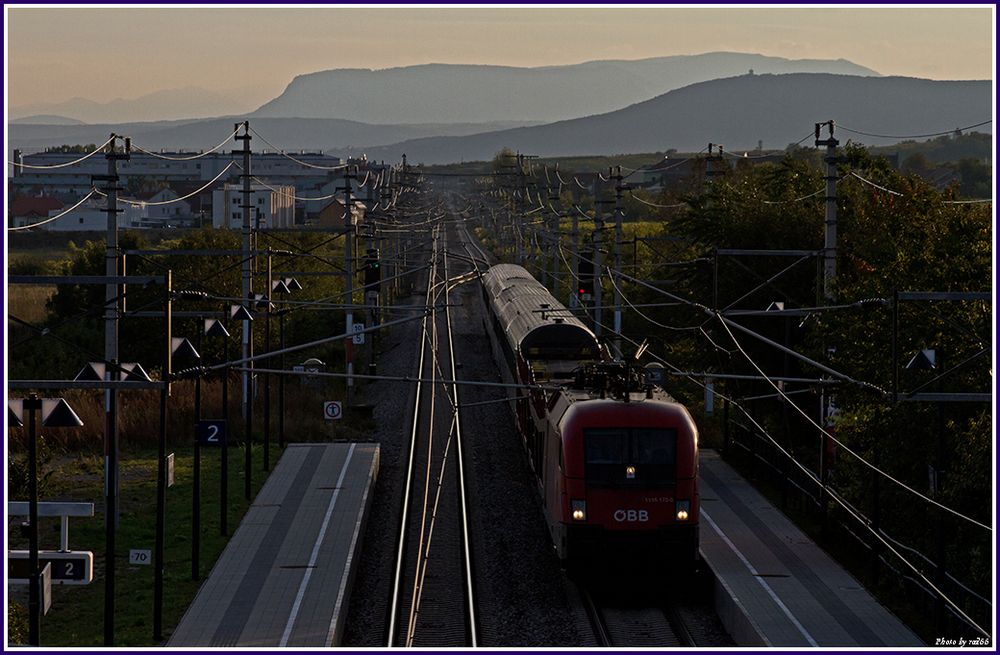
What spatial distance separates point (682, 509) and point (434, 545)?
717 cm

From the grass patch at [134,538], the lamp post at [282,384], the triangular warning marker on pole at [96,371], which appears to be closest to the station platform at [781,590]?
the grass patch at [134,538]

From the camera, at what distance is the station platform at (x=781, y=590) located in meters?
20.5

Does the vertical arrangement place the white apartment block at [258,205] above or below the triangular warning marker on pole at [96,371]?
above

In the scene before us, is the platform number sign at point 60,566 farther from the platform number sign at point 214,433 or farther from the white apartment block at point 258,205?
the white apartment block at point 258,205

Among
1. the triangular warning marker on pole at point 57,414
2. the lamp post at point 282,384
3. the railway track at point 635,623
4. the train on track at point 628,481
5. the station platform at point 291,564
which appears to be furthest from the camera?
the lamp post at point 282,384

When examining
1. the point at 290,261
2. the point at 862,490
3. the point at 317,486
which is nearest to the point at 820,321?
the point at 862,490

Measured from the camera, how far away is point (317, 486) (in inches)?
1293

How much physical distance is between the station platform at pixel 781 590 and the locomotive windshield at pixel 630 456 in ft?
7.69

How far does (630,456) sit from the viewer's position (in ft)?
74.5

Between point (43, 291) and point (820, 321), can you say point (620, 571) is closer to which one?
point (820, 321)

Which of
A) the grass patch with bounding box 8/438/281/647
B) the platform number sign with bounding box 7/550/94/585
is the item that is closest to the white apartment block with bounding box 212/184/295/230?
the grass patch with bounding box 8/438/281/647

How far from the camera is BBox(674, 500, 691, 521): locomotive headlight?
2275 cm

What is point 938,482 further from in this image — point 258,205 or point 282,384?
point 258,205

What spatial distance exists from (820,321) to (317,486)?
42.4ft
